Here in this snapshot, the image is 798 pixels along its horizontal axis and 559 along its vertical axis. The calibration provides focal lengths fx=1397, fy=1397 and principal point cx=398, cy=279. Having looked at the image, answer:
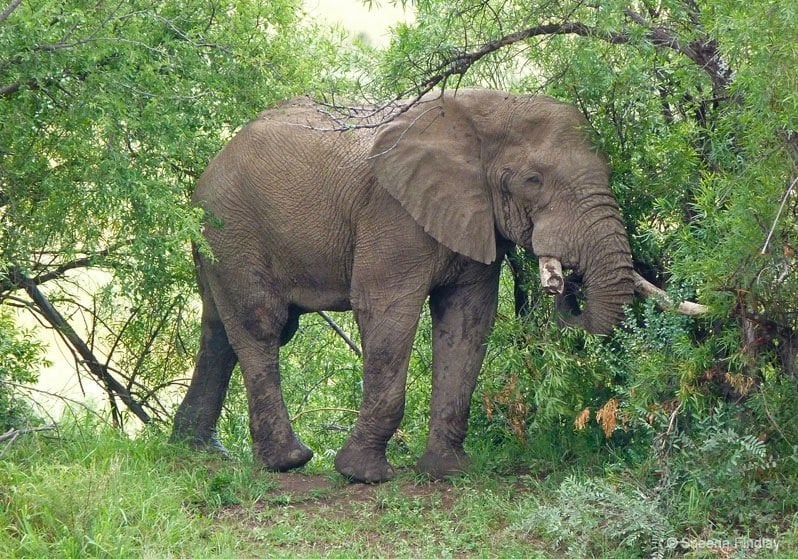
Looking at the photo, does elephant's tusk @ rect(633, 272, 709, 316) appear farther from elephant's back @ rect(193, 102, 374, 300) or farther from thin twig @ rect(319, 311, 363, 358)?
thin twig @ rect(319, 311, 363, 358)

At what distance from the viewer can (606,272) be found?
8344mm

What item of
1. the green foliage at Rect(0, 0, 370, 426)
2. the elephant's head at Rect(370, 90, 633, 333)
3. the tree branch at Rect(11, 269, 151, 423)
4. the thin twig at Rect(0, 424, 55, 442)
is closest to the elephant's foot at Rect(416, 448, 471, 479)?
the elephant's head at Rect(370, 90, 633, 333)

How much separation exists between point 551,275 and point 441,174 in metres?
1.06

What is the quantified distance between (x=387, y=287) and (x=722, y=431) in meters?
2.39

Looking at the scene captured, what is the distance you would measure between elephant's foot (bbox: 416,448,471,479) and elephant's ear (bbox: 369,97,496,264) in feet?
4.22

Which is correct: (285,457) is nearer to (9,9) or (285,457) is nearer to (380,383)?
(380,383)

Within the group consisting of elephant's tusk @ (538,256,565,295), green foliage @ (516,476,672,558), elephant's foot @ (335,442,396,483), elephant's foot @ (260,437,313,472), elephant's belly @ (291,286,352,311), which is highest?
elephant's belly @ (291,286,352,311)

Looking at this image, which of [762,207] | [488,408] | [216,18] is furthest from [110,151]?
[762,207]

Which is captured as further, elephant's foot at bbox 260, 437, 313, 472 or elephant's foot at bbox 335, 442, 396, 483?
elephant's foot at bbox 260, 437, 313, 472

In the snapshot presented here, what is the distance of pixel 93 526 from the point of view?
7148mm

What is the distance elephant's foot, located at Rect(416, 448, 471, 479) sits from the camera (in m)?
8.86

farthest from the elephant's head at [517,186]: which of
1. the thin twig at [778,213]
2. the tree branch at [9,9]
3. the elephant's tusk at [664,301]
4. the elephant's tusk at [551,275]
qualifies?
the tree branch at [9,9]

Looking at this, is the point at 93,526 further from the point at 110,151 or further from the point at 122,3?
the point at 122,3

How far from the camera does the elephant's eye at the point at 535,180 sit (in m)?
8.59
